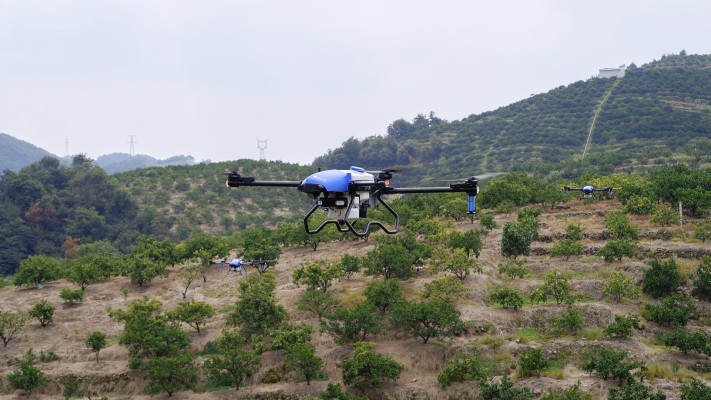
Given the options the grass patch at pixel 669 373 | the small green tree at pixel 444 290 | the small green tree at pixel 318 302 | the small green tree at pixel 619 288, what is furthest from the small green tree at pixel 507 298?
the small green tree at pixel 318 302

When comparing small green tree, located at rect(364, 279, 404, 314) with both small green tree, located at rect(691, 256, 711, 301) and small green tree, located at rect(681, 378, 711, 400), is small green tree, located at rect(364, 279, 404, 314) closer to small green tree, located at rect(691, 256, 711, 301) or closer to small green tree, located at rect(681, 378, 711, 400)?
small green tree, located at rect(681, 378, 711, 400)

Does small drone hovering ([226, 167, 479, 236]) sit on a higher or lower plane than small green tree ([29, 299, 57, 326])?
higher

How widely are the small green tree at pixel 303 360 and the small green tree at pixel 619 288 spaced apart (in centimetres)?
1446

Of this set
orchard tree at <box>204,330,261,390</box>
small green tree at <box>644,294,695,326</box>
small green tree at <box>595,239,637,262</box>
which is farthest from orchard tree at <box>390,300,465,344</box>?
small green tree at <box>595,239,637,262</box>

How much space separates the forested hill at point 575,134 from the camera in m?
85.3

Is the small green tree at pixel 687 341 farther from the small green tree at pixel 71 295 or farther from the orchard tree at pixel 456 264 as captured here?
the small green tree at pixel 71 295

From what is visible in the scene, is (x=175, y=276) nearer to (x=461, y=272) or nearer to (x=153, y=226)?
(x=461, y=272)

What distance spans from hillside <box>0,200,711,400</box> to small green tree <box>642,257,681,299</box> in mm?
786

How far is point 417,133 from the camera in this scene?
458 ft

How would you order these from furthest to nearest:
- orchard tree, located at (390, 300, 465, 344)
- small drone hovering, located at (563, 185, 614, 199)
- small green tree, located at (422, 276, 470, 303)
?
small drone hovering, located at (563, 185, 614, 199) → small green tree, located at (422, 276, 470, 303) → orchard tree, located at (390, 300, 465, 344)

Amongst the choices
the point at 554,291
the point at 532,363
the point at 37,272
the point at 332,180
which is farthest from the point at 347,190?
the point at 37,272

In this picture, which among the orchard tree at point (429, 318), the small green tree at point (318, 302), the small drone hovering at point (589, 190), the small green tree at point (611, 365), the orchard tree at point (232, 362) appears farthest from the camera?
the small drone hovering at point (589, 190)

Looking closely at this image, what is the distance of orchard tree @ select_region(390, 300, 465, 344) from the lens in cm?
2975

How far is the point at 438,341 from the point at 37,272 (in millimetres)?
26979
